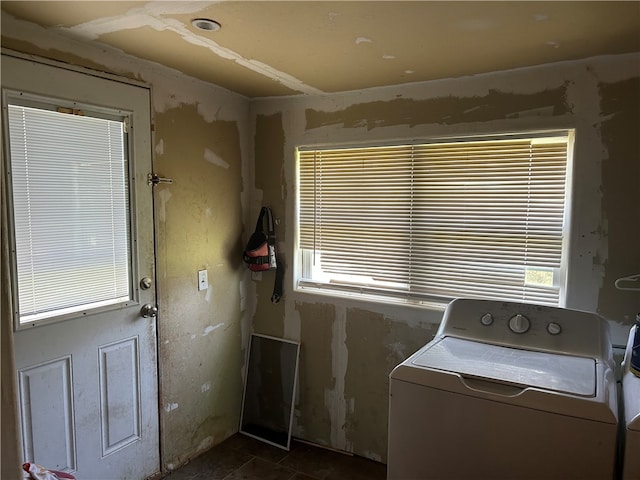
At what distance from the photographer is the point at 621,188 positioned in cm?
186

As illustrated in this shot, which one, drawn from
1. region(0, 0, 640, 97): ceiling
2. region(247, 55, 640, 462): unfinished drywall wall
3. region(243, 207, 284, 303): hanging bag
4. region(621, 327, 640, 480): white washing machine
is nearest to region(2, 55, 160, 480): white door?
region(0, 0, 640, 97): ceiling

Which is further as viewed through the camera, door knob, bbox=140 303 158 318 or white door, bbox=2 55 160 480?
door knob, bbox=140 303 158 318

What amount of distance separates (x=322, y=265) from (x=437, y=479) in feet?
4.73

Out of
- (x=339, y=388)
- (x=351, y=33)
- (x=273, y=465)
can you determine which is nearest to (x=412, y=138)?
(x=351, y=33)

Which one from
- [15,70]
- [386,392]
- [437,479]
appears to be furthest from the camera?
[386,392]

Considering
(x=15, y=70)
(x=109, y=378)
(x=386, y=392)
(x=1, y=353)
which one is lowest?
(x=386, y=392)

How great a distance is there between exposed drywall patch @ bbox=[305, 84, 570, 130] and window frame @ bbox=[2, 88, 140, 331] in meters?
1.05

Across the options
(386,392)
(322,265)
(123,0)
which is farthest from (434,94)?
(386,392)

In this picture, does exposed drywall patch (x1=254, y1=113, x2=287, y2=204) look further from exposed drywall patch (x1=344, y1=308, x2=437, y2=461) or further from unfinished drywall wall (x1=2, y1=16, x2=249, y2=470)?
exposed drywall patch (x1=344, y1=308, x2=437, y2=461)

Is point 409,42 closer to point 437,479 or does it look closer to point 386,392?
point 437,479

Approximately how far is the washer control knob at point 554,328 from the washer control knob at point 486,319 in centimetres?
22

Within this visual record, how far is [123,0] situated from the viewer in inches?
53.8

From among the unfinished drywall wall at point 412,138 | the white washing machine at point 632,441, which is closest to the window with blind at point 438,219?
the unfinished drywall wall at point 412,138

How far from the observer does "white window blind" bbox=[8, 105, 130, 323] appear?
1.68 meters
